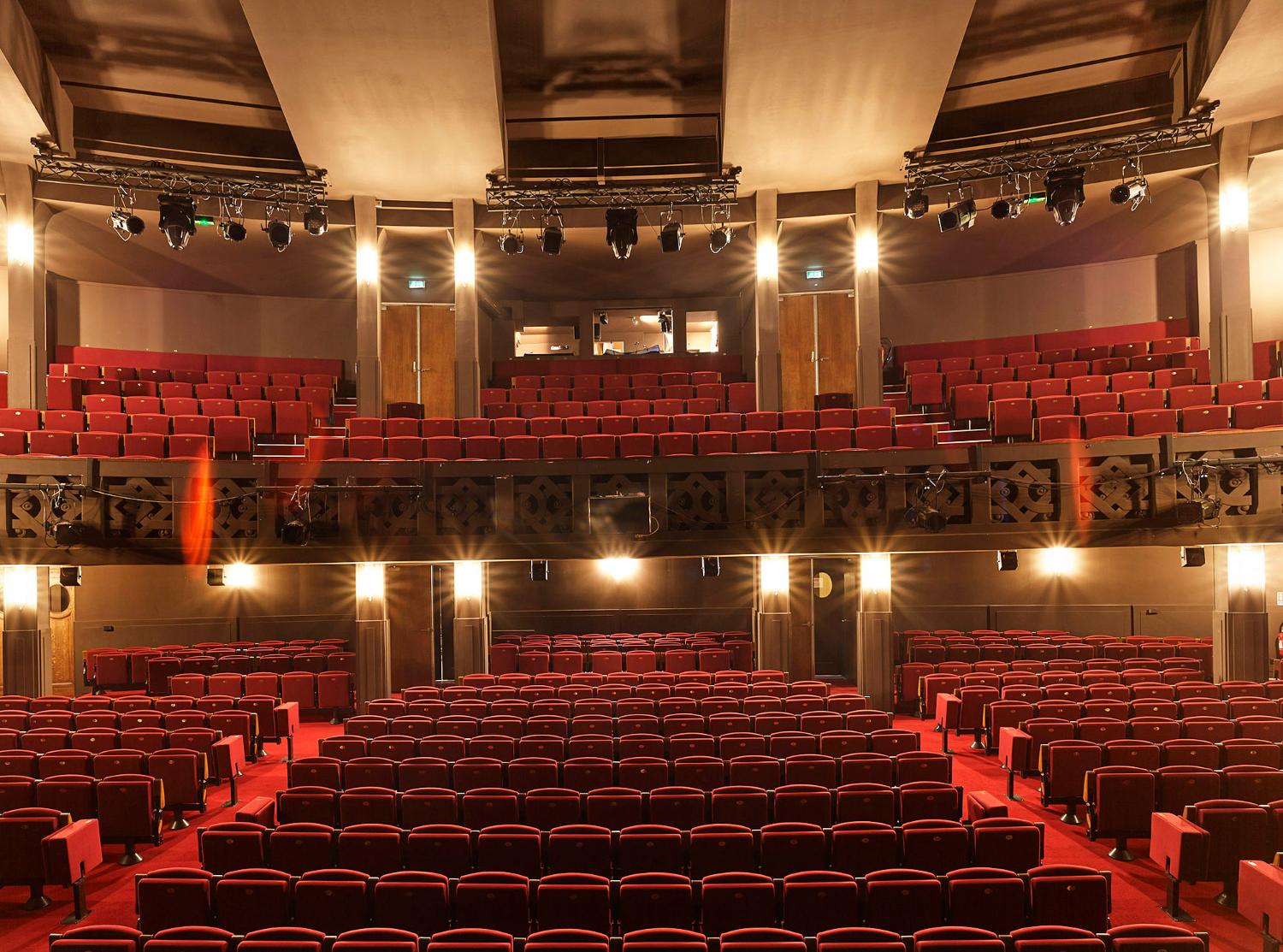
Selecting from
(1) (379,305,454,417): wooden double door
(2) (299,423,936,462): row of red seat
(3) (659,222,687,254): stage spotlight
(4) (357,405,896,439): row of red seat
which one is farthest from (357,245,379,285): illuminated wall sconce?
(3) (659,222,687,254): stage spotlight

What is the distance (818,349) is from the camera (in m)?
15.8

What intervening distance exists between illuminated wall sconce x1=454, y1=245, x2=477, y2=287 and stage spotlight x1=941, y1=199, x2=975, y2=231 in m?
7.12

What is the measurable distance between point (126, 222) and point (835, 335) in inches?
429

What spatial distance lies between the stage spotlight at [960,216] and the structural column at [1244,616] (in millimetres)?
5209

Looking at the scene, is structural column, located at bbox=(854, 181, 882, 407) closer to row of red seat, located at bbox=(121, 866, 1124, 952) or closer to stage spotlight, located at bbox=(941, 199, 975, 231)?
stage spotlight, located at bbox=(941, 199, 975, 231)

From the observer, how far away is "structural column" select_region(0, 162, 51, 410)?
12820 millimetres

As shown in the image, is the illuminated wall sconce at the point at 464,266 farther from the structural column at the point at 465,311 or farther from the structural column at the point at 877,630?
the structural column at the point at 877,630

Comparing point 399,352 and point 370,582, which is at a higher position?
point 399,352

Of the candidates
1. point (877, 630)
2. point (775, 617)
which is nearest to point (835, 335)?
point (775, 617)

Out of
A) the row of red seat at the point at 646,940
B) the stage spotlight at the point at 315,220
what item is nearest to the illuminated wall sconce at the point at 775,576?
Result: the stage spotlight at the point at 315,220

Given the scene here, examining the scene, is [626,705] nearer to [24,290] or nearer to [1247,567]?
[1247,567]

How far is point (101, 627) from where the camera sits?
1465cm

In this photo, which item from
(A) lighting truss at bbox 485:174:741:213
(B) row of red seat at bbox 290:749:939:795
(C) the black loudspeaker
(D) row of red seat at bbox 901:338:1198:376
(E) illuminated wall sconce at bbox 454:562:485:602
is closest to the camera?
(B) row of red seat at bbox 290:749:939:795

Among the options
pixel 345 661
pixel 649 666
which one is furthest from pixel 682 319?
pixel 345 661
